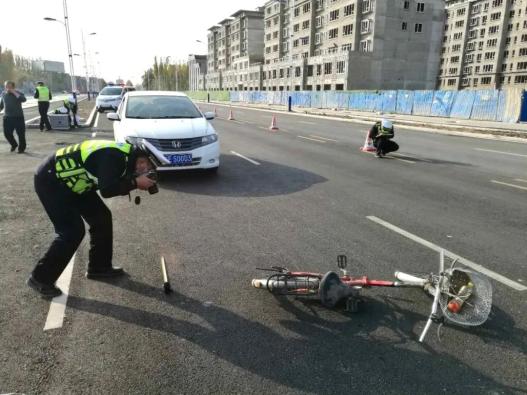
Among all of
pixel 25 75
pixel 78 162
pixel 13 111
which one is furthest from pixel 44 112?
pixel 25 75

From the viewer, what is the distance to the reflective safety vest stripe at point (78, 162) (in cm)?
345

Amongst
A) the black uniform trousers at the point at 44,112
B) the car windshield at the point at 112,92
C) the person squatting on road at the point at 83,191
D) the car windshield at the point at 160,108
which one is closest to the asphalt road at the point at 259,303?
the person squatting on road at the point at 83,191

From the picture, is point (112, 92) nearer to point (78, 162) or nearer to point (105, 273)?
point (105, 273)

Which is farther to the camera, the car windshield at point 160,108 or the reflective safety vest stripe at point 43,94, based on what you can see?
the reflective safety vest stripe at point 43,94

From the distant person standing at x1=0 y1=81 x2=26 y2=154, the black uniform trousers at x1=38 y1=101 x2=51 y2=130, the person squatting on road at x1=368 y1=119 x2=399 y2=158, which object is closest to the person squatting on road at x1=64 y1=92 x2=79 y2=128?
the black uniform trousers at x1=38 y1=101 x2=51 y2=130

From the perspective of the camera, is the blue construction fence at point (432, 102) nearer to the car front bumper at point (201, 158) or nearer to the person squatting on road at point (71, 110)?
the car front bumper at point (201, 158)

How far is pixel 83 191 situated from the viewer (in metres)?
3.70

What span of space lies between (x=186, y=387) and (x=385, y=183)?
7038 millimetres

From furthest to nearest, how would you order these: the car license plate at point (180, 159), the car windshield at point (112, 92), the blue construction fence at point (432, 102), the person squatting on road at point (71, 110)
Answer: the car windshield at point (112, 92), the blue construction fence at point (432, 102), the person squatting on road at point (71, 110), the car license plate at point (180, 159)

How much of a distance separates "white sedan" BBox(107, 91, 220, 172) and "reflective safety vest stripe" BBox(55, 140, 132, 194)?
12.7 ft

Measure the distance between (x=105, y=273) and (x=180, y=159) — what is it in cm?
439

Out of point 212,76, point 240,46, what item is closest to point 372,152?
point 240,46

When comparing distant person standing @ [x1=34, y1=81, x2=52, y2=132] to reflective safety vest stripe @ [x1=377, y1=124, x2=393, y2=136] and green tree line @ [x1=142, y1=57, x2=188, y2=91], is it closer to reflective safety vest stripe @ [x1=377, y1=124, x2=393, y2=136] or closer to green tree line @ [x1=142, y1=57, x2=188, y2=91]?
reflective safety vest stripe @ [x1=377, y1=124, x2=393, y2=136]

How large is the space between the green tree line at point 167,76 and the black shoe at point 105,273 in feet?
470
